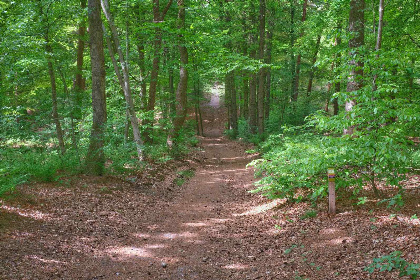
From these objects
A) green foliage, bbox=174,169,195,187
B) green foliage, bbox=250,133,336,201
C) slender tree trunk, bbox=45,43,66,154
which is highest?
slender tree trunk, bbox=45,43,66,154

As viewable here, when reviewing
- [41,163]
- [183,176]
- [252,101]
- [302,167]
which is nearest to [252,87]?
[252,101]

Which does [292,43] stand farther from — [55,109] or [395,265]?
[395,265]

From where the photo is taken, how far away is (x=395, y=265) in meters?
3.79

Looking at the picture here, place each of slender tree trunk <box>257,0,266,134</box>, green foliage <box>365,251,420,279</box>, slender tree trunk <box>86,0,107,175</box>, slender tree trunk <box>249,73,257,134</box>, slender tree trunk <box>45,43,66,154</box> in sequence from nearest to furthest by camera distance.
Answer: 1. green foliage <box>365,251,420,279</box>
2. slender tree trunk <box>86,0,107,175</box>
3. slender tree trunk <box>45,43,66,154</box>
4. slender tree trunk <box>257,0,266,134</box>
5. slender tree trunk <box>249,73,257,134</box>

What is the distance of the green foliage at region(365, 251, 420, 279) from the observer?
3494 millimetres

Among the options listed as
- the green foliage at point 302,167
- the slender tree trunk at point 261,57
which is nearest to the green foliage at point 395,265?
the green foliage at point 302,167

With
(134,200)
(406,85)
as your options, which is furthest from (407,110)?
(134,200)

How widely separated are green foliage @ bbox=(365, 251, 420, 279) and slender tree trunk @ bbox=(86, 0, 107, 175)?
8478 millimetres

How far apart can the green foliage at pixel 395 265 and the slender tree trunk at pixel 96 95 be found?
27.8ft

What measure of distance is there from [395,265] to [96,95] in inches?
376

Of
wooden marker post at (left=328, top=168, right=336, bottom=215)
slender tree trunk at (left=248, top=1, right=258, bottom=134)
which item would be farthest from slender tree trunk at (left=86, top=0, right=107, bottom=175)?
slender tree trunk at (left=248, top=1, right=258, bottom=134)

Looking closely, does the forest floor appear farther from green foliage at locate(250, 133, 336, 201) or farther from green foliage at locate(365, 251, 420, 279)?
green foliage at locate(250, 133, 336, 201)

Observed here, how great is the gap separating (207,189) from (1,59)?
26.4ft

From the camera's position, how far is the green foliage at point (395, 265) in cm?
349
